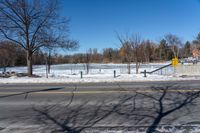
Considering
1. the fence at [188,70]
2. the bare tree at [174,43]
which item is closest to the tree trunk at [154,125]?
the fence at [188,70]

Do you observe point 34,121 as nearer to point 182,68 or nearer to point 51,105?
point 51,105

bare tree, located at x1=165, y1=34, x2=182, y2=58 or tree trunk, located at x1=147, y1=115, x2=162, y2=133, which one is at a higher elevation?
bare tree, located at x1=165, y1=34, x2=182, y2=58

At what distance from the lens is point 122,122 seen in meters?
6.27

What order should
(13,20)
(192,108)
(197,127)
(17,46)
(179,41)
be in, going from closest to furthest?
(197,127) < (192,108) < (13,20) < (17,46) < (179,41)

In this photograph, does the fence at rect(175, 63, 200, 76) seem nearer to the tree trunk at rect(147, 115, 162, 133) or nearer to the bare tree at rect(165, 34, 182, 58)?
the tree trunk at rect(147, 115, 162, 133)

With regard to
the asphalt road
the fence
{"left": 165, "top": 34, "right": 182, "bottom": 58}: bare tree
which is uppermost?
{"left": 165, "top": 34, "right": 182, "bottom": 58}: bare tree

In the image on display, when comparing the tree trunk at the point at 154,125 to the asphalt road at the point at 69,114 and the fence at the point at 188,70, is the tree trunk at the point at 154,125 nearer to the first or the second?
the asphalt road at the point at 69,114

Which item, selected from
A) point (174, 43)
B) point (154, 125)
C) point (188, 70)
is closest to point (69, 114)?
point (154, 125)

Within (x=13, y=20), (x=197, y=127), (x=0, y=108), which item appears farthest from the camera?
(x=13, y=20)

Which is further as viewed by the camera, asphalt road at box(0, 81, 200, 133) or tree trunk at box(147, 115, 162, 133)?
asphalt road at box(0, 81, 200, 133)

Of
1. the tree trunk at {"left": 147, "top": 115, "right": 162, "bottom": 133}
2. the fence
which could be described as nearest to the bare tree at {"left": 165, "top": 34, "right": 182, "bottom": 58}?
the fence

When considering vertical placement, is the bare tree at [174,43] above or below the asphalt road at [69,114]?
above

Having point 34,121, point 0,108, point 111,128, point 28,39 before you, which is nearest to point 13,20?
point 28,39

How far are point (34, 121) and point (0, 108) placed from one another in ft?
8.52
